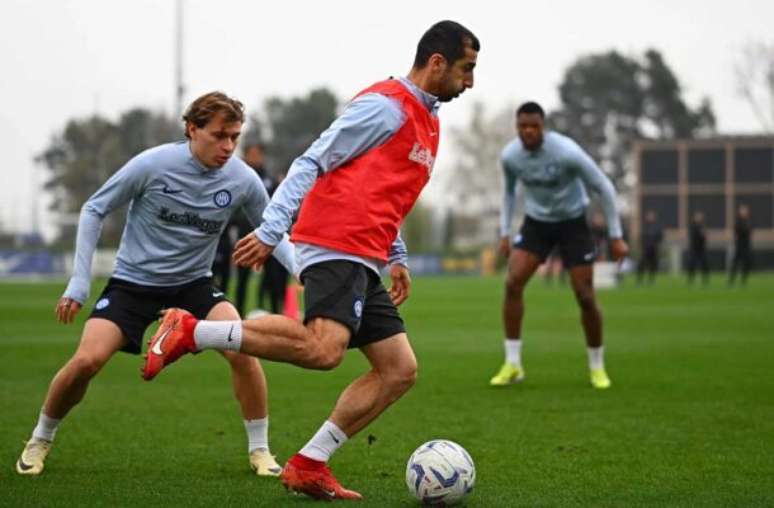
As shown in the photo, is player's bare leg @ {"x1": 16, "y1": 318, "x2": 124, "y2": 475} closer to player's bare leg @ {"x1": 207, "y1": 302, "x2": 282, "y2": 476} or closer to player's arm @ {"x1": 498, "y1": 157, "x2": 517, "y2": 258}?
player's bare leg @ {"x1": 207, "y1": 302, "x2": 282, "y2": 476}

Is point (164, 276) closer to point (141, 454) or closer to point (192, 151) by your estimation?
point (192, 151)

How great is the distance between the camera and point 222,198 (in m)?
7.35

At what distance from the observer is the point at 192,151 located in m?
7.30

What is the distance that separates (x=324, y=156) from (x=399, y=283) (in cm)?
114

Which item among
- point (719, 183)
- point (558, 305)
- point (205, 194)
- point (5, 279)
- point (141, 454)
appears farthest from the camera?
point (719, 183)

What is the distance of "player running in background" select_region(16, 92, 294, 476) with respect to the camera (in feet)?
23.3

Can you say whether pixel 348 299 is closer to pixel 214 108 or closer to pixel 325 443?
pixel 325 443

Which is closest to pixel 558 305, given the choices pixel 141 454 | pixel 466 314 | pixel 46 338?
pixel 466 314

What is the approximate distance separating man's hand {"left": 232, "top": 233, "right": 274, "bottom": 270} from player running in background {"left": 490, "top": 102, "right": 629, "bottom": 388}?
229 inches

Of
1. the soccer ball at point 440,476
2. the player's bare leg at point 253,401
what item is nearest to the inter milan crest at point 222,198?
the player's bare leg at point 253,401

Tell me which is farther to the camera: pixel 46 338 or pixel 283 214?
pixel 46 338

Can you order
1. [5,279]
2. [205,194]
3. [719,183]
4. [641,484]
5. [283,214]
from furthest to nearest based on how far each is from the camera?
[719,183]
[5,279]
[205,194]
[641,484]
[283,214]

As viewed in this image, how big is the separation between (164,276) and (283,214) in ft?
5.29

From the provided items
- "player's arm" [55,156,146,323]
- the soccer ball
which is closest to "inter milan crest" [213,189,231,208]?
"player's arm" [55,156,146,323]
